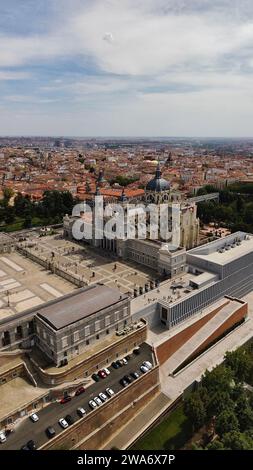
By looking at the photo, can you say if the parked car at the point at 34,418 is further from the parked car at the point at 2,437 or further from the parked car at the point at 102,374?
the parked car at the point at 102,374

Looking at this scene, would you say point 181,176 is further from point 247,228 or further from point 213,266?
point 213,266

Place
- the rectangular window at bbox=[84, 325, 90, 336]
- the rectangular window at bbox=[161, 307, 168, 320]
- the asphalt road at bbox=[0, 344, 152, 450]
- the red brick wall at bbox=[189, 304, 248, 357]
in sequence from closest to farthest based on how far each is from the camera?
the asphalt road at bbox=[0, 344, 152, 450]
the rectangular window at bbox=[84, 325, 90, 336]
the red brick wall at bbox=[189, 304, 248, 357]
the rectangular window at bbox=[161, 307, 168, 320]

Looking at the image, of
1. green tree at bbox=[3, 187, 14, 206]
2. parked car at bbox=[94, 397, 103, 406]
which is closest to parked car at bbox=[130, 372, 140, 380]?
parked car at bbox=[94, 397, 103, 406]

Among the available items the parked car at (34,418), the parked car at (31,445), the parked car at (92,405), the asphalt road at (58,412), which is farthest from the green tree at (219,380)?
the parked car at (31,445)

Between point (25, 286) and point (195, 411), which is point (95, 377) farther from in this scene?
point (25, 286)

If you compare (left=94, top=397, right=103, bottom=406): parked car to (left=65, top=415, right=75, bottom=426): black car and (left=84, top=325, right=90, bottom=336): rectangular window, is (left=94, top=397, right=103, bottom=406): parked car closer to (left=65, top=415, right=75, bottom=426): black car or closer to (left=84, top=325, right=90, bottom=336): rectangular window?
(left=65, top=415, right=75, bottom=426): black car

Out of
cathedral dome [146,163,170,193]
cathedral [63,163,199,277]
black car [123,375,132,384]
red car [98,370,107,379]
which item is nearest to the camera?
black car [123,375,132,384]
